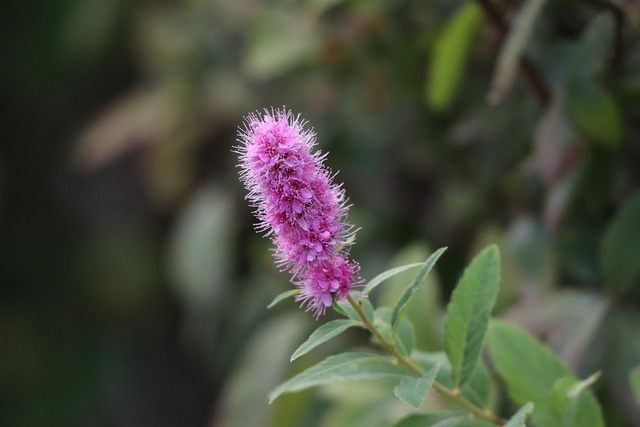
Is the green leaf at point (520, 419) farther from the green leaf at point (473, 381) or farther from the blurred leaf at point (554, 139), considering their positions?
the blurred leaf at point (554, 139)

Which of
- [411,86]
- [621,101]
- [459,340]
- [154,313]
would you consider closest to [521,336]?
[459,340]

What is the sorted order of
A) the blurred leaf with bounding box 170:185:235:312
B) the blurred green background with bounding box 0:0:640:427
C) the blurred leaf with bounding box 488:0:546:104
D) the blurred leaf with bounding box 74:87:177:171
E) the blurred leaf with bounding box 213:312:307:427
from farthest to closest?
the blurred leaf with bounding box 74:87:177:171
the blurred leaf with bounding box 170:185:235:312
the blurred leaf with bounding box 213:312:307:427
the blurred green background with bounding box 0:0:640:427
the blurred leaf with bounding box 488:0:546:104

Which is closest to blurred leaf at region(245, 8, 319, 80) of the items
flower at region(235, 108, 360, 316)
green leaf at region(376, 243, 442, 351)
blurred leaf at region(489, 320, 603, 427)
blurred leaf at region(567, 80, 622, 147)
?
green leaf at region(376, 243, 442, 351)

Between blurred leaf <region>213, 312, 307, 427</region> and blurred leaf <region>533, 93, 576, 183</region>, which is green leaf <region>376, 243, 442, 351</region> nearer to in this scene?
blurred leaf <region>533, 93, 576, 183</region>

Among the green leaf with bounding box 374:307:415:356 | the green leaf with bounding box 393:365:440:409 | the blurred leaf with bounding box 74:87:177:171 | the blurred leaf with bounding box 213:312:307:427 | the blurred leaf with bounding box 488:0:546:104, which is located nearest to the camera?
the green leaf with bounding box 393:365:440:409

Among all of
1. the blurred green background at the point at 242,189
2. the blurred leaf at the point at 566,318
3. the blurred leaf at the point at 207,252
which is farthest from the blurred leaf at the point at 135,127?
the blurred leaf at the point at 566,318

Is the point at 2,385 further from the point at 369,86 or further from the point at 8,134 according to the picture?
the point at 369,86

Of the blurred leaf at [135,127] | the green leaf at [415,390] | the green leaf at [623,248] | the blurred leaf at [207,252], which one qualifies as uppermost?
the blurred leaf at [135,127]
